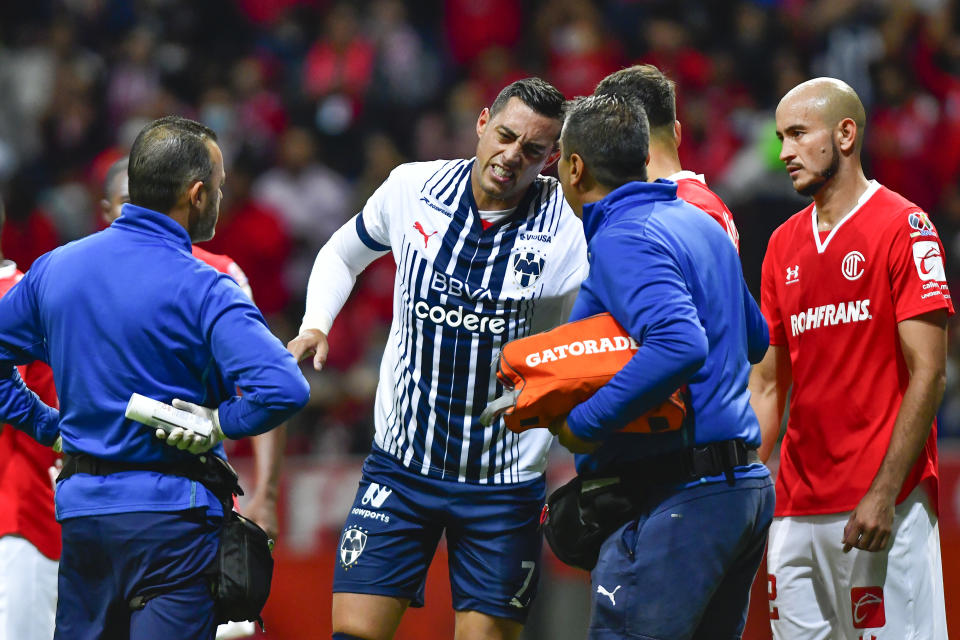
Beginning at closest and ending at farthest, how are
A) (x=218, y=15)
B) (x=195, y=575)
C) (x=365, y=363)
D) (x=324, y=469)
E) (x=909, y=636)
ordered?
(x=195, y=575) < (x=909, y=636) < (x=324, y=469) < (x=365, y=363) < (x=218, y=15)

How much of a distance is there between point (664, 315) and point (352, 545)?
1.73 meters

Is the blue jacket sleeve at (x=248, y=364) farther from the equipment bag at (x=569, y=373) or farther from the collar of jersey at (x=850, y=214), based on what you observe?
the collar of jersey at (x=850, y=214)

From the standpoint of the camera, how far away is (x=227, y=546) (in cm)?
377

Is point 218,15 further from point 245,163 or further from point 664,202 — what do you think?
point 664,202

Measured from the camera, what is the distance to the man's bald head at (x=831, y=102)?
15.0ft

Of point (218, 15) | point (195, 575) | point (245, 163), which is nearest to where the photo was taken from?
Result: point (195, 575)

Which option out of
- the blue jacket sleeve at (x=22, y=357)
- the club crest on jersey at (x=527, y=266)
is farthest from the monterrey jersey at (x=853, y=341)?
the blue jacket sleeve at (x=22, y=357)

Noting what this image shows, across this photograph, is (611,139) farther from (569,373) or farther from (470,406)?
(470,406)

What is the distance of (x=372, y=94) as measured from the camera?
12.1 m

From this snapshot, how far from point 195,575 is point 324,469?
15.4ft

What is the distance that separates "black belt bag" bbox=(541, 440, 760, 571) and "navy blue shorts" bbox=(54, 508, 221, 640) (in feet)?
3.55

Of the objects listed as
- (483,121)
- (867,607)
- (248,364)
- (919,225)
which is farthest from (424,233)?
(867,607)

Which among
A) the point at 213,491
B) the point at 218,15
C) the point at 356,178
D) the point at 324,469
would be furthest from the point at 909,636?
the point at 218,15

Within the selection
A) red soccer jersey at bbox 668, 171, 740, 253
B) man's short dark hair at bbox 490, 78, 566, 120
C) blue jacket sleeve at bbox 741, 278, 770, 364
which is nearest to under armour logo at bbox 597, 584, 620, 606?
blue jacket sleeve at bbox 741, 278, 770, 364
